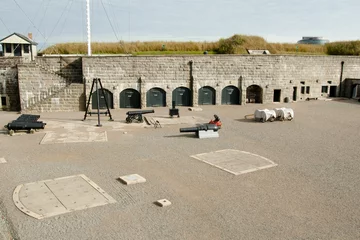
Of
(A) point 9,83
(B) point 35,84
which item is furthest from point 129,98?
(A) point 9,83

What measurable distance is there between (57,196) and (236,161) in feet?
22.5

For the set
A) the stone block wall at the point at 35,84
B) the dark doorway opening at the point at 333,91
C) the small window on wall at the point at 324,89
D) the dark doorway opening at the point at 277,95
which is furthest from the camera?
the dark doorway opening at the point at 333,91

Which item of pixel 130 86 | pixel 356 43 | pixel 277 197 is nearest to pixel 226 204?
pixel 277 197

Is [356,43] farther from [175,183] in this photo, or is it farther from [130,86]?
[175,183]

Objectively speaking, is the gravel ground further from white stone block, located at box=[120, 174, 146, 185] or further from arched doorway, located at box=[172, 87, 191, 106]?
arched doorway, located at box=[172, 87, 191, 106]

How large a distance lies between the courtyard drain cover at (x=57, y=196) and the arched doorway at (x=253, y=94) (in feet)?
73.3

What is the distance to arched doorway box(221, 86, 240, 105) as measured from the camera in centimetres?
2944

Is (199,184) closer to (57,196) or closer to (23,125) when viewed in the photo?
(57,196)

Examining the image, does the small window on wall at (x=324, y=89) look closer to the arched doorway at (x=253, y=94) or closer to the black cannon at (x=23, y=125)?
the arched doorway at (x=253, y=94)

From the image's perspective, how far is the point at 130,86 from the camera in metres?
27.2

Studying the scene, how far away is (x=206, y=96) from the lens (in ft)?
95.3

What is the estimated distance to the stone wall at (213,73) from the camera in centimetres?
2683

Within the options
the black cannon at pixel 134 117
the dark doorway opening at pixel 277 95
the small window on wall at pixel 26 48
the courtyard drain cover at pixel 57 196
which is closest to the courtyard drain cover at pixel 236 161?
the courtyard drain cover at pixel 57 196

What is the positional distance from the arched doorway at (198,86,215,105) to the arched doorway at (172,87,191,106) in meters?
1.06
